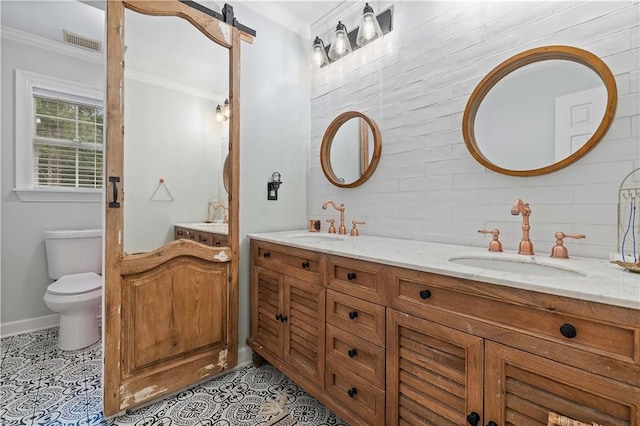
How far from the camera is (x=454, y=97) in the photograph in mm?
1576

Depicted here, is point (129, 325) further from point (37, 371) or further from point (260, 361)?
point (37, 371)

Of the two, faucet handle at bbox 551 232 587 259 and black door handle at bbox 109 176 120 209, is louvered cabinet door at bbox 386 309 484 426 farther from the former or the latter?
black door handle at bbox 109 176 120 209

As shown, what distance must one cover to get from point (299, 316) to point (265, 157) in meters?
1.17

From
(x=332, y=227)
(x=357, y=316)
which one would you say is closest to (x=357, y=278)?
(x=357, y=316)

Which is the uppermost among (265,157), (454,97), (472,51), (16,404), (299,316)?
(472,51)

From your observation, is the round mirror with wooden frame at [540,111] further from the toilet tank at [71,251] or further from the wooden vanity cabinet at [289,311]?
the toilet tank at [71,251]

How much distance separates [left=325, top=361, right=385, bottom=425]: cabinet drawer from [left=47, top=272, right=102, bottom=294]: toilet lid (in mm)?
1972

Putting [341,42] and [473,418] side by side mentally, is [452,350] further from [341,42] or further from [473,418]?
[341,42]

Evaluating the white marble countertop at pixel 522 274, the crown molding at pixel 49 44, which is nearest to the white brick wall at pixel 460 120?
the white marble countertop at pixel 522 274

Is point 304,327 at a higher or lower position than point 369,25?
lower

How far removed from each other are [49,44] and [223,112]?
1.95m

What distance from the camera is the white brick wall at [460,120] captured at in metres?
1.14

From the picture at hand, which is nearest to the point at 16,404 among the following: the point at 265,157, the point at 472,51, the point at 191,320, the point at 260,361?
the point at 191,320

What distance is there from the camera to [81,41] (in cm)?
246
